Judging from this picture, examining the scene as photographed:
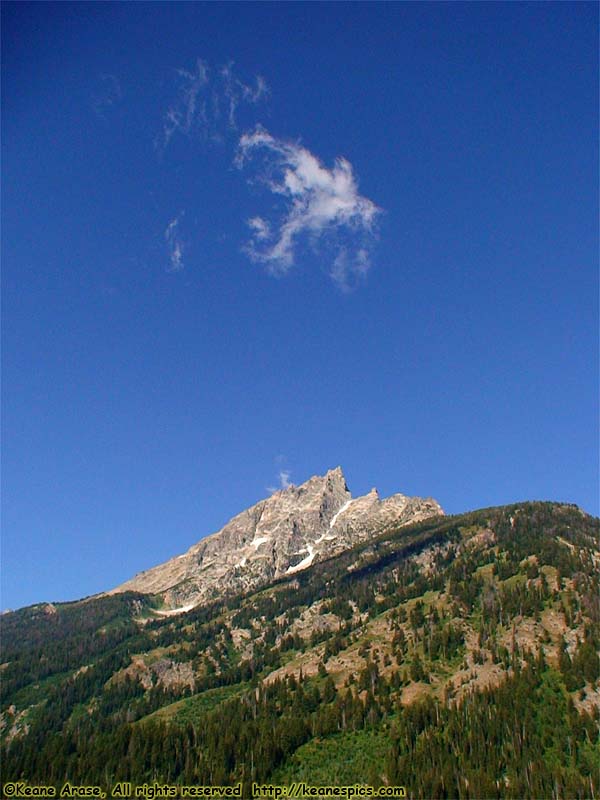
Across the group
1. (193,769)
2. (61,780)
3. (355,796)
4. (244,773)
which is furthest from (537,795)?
(61,780)

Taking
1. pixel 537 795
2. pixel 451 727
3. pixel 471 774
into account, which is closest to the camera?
pixel 537 795

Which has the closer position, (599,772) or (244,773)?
(599,772)

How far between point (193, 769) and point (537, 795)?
105 metres

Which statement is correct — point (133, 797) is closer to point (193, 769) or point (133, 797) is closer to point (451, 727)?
point (193, 769)

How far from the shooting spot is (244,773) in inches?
7397

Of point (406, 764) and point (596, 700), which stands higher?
point (596, 700)

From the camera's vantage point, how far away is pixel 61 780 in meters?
196

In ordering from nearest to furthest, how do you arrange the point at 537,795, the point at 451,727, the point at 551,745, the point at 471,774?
1. the point at 537,795
2. the point at 471,774
3. the point at 551,745
4. the point at 451,727

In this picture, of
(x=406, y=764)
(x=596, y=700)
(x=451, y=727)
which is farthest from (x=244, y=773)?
(x=596, y=700)

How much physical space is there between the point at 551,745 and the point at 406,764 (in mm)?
44527

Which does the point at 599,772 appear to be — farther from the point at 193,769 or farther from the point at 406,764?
the point at 193,769

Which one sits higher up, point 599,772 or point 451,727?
point 451,727

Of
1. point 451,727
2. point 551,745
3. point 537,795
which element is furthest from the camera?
point 451,727

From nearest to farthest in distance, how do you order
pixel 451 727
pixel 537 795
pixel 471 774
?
1. pixel 537 795
2. pixel 471 774
3. pixel 451 727
